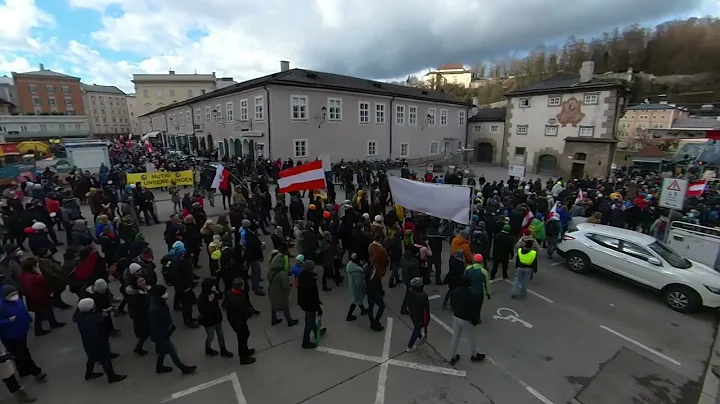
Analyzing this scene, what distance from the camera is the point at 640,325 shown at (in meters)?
6.88

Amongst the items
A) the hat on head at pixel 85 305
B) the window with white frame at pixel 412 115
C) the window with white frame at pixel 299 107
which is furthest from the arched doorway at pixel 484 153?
→ the hat on head at pixel 85 305

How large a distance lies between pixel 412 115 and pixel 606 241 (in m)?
26.7

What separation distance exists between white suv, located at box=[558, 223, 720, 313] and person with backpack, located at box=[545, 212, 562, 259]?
397 millimetres

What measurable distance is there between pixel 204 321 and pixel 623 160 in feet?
130

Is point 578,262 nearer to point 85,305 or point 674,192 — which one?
point 674,192

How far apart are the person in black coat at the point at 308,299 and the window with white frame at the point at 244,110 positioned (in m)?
23.0

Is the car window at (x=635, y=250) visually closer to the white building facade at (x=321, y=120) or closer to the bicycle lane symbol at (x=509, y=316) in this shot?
the bicycle lane symbol at (x=509, y=316)

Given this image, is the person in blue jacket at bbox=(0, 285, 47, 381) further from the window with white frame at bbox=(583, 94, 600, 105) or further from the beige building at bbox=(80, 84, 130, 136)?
the beige building at bbox=(80, 84, 130, 136)

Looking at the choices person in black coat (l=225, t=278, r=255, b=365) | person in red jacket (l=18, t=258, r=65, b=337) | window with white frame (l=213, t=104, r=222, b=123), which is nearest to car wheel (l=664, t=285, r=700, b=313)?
person in black coat (l=225, t=278, r=255, b=365)

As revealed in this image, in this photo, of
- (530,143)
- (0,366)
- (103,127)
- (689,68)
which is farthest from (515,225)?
(103,127)

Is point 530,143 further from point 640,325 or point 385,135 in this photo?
point 640,325

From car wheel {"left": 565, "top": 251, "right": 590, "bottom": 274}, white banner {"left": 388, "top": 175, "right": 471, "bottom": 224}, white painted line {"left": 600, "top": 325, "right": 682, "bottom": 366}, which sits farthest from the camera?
car wheel {"left": 565, "top": 251, "right": 590, "bottom": 274}

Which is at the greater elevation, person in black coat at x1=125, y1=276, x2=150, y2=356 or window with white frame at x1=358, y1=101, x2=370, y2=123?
window with white frame at x1=358, y1=101, x2=370, y2=123

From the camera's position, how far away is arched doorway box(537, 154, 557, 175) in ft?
98.6
